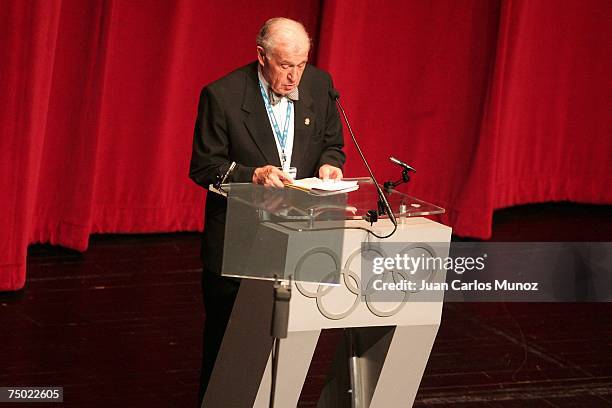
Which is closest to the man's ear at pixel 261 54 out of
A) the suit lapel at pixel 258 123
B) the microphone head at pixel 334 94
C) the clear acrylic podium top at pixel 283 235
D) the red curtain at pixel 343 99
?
the suit lapel at pixel 258 123

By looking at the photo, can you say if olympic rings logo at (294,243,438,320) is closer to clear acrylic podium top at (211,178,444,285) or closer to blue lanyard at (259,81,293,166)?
clear acrylic podium top at (211,178,444,285)

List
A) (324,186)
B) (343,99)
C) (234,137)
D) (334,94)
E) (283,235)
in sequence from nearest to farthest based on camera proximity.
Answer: (283,235), (324,186), (334,94), (234,137), (343,99)

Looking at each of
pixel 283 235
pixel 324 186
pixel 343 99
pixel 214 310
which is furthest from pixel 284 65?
pixel 343 99

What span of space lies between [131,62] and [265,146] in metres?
2.40

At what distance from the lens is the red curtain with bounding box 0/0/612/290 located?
473 cm

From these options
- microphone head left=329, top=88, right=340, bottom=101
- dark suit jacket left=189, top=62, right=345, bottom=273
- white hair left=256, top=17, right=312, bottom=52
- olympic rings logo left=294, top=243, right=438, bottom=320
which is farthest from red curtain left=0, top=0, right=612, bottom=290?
olympic rings logo left=294, top=243, right=438, bottom=320

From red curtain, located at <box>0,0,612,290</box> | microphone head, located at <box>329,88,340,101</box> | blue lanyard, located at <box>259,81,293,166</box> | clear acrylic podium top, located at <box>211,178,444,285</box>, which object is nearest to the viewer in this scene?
clear acrylic podium top, located at <box>211,178,444,285</box>

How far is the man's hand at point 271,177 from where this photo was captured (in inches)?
116

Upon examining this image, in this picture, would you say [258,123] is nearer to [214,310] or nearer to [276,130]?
Answer: [276,130]

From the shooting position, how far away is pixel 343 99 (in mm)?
5941

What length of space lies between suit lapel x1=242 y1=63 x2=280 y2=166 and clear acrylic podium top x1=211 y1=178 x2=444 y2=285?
1.19 ft

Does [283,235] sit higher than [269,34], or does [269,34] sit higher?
[269,34]

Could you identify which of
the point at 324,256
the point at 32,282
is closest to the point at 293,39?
the point at 324,256

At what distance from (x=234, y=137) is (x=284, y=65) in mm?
278
